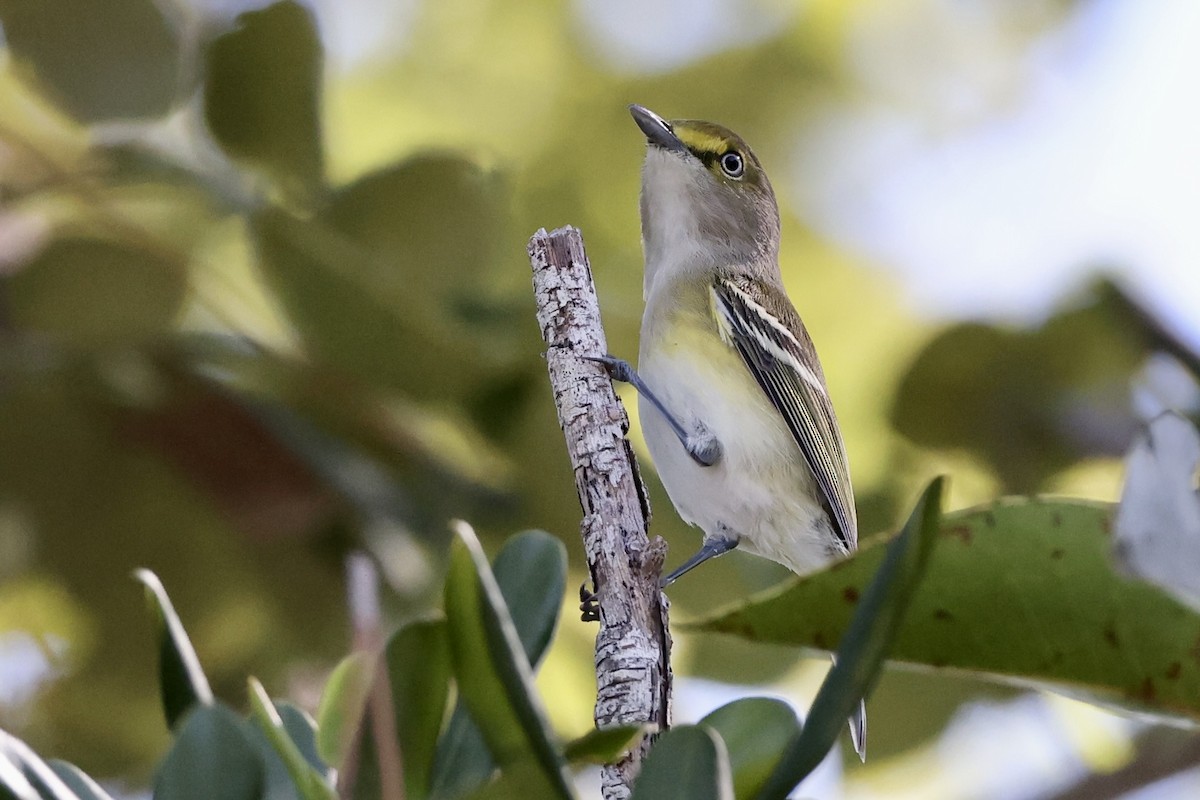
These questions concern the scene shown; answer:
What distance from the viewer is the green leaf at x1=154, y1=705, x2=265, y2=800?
0.64m

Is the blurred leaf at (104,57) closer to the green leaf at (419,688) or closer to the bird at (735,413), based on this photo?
the bird at (735,413)

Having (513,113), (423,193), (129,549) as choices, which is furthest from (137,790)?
(513,113)

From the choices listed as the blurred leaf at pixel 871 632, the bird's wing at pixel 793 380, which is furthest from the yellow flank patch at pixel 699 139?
the blurred leaf at pixel 871 632

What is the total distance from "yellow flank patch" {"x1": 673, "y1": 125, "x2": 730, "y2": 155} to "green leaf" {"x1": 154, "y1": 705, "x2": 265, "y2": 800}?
5.67 feet

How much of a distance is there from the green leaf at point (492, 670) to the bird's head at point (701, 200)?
152 cm

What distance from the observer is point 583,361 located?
3.20 feet

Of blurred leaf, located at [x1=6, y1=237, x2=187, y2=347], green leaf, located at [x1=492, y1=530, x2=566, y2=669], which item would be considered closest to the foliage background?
blurred leaf, located at [x1=6, y1=237, x2=187, y2=347]

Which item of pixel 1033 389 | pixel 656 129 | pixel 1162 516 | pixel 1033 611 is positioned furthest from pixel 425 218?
pixel 1162 516

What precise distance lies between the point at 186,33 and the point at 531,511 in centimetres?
86

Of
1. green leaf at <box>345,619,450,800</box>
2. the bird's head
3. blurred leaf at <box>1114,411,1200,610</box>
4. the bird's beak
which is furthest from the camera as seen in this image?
the bird's head

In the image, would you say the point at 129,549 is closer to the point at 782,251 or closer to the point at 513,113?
the point at 513,113

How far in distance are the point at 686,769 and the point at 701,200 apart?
184cm

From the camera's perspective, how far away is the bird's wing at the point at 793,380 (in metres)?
1.98

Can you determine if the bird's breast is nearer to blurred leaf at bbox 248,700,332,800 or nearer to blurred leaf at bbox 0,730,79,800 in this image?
blurred leaf at bbox 248,700,332,800
